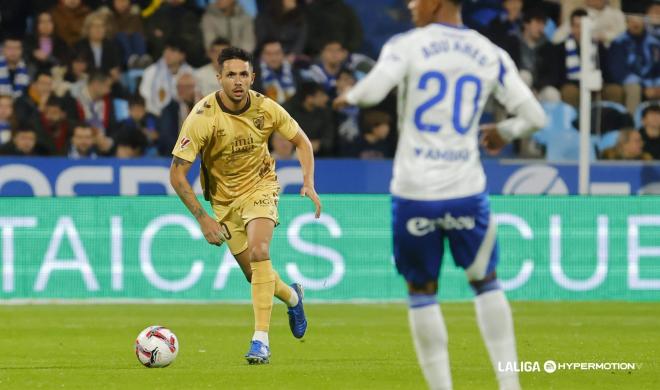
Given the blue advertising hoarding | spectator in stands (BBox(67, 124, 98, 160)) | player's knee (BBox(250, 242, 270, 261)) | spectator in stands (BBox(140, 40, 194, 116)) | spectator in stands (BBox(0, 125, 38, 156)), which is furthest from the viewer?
spectator in stands (BBox(140, 40, 194, 116))

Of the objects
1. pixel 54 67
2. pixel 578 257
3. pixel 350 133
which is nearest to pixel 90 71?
pixel 54 67

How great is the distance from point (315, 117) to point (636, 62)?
4708 millimetres

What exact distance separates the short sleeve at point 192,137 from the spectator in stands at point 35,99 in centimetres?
783

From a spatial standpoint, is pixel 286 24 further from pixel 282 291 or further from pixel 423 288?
pixel 423 288

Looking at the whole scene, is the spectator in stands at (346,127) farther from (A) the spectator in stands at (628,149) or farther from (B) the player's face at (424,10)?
(B) the player's face at (424,10)

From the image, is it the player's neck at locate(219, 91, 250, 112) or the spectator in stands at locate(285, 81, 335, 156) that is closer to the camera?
the player's neck at locate(219, 91, 250, 112)

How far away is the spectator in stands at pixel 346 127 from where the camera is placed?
18.0 metres

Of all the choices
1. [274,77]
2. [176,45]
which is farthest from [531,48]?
[176,45]

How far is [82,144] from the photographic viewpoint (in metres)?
17.1

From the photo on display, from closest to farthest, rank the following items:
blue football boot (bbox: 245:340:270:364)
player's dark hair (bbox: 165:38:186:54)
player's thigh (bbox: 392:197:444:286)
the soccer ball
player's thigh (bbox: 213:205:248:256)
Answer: player's thigh (bbox: 392:197:444:286) → the soccer ball → blue football boot (bbox: 245:340:270:364) → player's thigh (bbox: 213:205:248:256) → player's dark hair (bbox: 165:38:186:54)

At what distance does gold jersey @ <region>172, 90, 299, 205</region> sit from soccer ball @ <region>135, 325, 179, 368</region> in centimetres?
125

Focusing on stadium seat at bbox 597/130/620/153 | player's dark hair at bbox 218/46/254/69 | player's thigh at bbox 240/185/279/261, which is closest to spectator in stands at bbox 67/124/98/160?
stadium seat at bbox 597/130/620/153

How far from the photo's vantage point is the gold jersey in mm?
9898

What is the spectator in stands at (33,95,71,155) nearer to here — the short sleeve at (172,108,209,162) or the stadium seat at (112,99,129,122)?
the stadium seat at (112,99,129,122)
